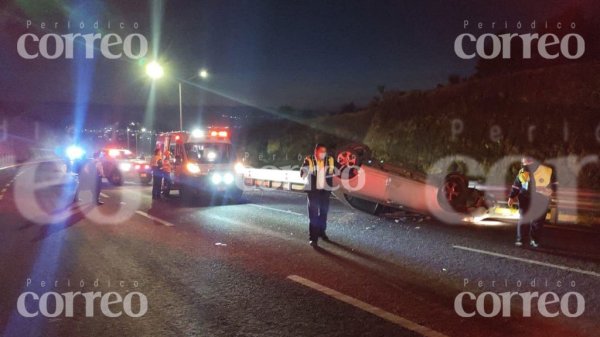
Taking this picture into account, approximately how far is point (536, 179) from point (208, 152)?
1127cm

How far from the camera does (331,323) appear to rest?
5.62m

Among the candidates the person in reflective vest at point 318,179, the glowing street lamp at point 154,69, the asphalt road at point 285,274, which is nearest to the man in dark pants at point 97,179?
the asphalt road at point 285,274

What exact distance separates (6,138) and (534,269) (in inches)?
4198

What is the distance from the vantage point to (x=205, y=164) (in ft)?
59.4

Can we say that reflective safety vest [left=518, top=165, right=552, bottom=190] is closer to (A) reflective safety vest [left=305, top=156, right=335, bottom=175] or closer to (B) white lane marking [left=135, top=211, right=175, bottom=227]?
(A) reflective safety vest [left=305, top=156, right=335, bottom=175]

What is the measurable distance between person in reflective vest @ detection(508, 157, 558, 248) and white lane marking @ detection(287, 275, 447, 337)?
452 cm

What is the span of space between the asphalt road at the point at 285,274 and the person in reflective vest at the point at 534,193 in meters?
0.47

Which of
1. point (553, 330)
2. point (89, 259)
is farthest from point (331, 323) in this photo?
point (89, 259)

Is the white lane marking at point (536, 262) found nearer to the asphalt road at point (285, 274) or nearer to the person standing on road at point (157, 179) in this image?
the asphalt road at point (285, 274)

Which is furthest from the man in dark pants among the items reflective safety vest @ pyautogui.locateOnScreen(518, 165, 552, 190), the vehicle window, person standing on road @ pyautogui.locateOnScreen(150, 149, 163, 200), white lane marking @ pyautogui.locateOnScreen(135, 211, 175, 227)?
reflective safety vest @ pyautogui.locateOnScreen(518, 165, 552, 190)

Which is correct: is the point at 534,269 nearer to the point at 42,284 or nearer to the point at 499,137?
the point at 42,284

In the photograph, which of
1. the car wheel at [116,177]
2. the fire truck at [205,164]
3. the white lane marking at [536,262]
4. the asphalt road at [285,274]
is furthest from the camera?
the car wheel at [116,177]

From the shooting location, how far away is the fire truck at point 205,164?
18016 millimetres

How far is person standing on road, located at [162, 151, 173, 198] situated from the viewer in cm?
1920
